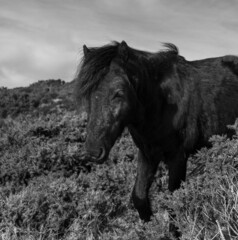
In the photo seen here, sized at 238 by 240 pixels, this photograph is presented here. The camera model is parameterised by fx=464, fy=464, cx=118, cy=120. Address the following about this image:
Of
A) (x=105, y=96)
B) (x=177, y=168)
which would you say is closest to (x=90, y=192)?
(x=177, y=168)

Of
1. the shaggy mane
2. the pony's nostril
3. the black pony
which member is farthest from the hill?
the pony's nostril

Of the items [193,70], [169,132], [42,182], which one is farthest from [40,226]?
[193,70]

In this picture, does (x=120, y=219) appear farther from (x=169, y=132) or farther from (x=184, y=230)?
(x=184, y=230)

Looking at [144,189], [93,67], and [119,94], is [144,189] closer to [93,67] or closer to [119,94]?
[119,94]

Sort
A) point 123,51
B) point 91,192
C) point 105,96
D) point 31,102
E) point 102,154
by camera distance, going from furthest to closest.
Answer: point 31,102
point 91,192
point 123,51
point 105,96
point 102,154

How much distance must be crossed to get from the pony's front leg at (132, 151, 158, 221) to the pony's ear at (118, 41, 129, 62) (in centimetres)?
118

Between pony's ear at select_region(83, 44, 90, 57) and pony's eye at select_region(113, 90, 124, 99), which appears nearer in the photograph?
pony's eye at select_region(113, 90, 124, 99)

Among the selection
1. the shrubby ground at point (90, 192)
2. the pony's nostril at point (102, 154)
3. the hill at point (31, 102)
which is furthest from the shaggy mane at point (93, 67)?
the hill at point (31, 102)

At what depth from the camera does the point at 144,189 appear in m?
4.81

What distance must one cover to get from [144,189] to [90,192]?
2.49 feet

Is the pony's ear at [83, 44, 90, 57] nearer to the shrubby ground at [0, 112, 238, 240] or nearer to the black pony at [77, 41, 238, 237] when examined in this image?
the black pony at [77, 41, 238, 237]

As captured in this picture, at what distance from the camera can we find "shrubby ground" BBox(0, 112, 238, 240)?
11.2 feet

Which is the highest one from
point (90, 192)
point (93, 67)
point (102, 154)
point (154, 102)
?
point (93, 67)

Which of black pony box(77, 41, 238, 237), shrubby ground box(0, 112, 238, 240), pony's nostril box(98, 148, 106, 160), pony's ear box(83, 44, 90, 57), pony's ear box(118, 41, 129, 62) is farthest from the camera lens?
pony's ear box(83, 44, 90, 57)
